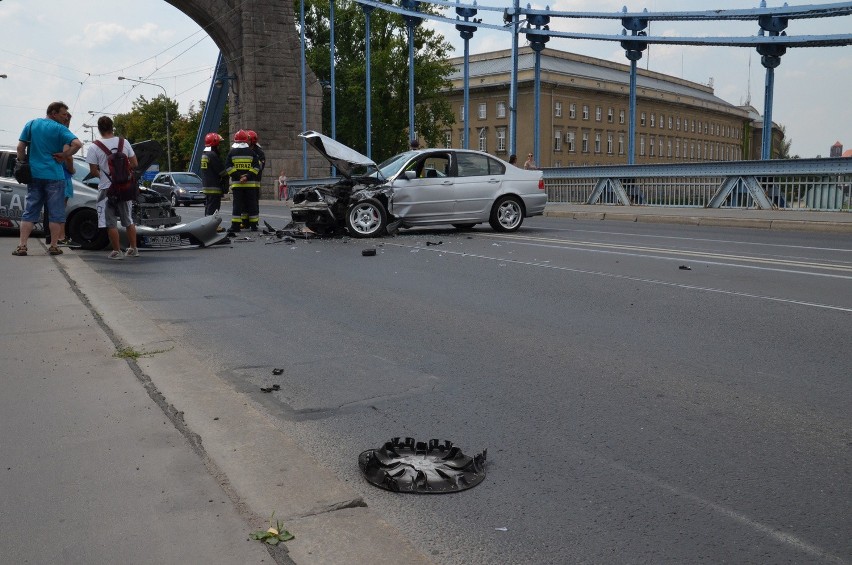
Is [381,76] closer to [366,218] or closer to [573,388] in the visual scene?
[366,218]

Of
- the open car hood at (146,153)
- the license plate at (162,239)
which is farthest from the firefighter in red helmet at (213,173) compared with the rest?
the license plate at (162,239)

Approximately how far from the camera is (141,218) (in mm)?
12953

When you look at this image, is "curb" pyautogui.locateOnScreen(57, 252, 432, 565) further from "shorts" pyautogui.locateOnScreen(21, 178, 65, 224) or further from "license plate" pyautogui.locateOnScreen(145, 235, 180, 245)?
"license plate" pyautogui.locateOnScreen(145, 235, 180, 245)

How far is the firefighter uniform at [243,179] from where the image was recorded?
15250mm

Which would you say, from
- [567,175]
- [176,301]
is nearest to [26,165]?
[176,301]

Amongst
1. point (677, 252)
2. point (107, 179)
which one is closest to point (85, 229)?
point (107, 179)

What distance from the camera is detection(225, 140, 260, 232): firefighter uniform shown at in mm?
15250

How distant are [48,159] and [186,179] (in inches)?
1218

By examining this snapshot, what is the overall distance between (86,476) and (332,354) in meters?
2.49

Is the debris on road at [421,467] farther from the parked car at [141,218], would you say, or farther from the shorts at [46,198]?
the parked car at [141,218]

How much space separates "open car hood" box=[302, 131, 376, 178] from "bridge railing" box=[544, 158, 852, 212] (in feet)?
39.8

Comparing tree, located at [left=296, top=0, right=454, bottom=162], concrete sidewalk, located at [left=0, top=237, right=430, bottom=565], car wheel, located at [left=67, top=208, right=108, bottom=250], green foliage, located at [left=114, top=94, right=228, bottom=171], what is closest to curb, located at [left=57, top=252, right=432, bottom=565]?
concrete sidewalk, located at [left=0, top=237, right=430, bottom=565]

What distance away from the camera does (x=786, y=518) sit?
9.86 feet

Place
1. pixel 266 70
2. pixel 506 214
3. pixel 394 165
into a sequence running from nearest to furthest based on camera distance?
pixel 394 165, pixel 506 214, pixel 266 70
